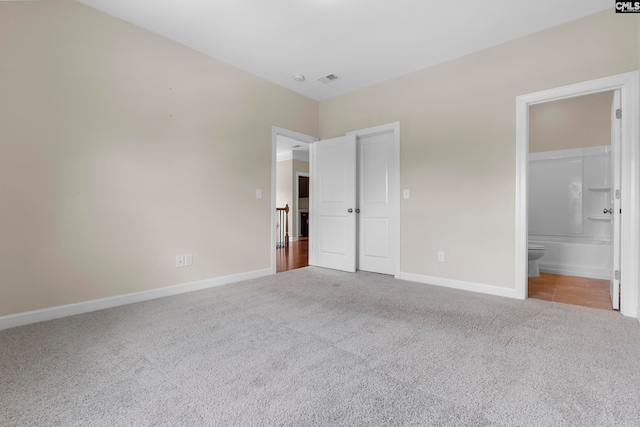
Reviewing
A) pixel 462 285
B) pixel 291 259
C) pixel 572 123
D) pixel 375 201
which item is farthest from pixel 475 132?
pixel 291 259

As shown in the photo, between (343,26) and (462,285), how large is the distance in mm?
2943

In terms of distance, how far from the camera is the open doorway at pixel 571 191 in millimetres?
3805

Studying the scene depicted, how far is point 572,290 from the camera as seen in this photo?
124 inches

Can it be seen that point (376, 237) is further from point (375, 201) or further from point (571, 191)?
point (571, 191)

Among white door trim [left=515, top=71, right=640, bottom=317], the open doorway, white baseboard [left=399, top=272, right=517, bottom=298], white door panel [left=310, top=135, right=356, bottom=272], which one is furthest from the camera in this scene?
white door panel [left=310, top=135, right=356, bottom=272]

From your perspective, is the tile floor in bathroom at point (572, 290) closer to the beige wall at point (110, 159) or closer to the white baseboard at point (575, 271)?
the white baseboard at point (575, 271)

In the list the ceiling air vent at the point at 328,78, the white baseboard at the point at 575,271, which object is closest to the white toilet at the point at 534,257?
the white baseboard at the point at 575,271

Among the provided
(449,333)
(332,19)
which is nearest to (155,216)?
(332,19)

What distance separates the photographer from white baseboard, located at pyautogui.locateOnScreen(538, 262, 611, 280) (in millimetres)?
3697

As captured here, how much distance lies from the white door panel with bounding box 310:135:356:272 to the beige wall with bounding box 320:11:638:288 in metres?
0.70

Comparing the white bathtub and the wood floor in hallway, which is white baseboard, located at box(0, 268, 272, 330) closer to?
the wood floor in hallway

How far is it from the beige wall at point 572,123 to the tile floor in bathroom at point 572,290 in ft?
6.56

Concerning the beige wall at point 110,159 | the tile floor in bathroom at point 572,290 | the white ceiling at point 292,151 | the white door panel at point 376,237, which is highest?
the white ceiling at point 292,151

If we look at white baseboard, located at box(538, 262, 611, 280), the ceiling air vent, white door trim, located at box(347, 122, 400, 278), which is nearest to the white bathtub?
white baseboard, located at box(538, 262, 611, 280)
